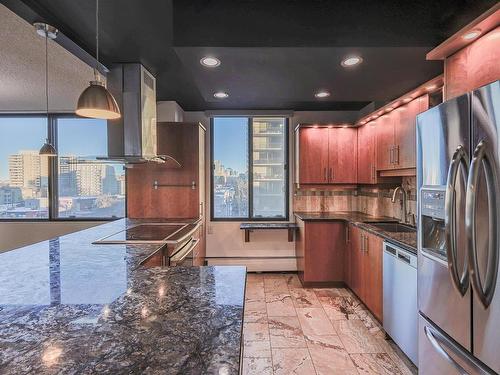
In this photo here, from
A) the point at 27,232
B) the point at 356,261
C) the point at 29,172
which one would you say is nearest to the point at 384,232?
the point at 356,261

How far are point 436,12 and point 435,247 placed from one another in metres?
1.73

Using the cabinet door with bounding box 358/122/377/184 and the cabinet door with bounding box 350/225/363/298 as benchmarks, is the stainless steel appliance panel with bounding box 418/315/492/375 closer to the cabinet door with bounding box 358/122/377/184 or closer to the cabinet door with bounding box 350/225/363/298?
the cabinet door with bounding box 350/225/363/298

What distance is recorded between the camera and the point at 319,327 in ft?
9.18

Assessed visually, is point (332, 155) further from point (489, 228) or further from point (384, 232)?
point (489, 228)

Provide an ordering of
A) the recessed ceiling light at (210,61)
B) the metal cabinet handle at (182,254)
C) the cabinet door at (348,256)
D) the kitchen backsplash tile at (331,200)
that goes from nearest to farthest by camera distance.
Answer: the recessed ceiling light at (210,61) → the metal cabinet handle at (182,254) → the cabinet door at (348,256) → the kitchen backsplash tile at (331,200)

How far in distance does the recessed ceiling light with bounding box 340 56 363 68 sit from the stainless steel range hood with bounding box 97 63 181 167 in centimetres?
187

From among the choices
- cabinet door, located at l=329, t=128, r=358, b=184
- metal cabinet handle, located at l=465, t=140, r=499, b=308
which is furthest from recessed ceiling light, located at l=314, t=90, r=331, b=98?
metal cabinet handle, located at l=465, t=140, r=499, b=308

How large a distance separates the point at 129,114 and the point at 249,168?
7.33ft

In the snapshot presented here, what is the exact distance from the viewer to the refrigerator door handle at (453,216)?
1.37 metres

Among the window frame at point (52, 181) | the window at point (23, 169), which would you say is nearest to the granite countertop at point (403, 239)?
the window frame at point (52, 181)

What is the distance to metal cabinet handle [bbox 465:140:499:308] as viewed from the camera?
1.19 metres

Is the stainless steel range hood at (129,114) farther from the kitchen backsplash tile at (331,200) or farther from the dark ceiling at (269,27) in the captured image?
the kitchen backsplash tile at (331,200)

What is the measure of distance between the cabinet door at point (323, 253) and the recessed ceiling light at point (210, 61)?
2.27m

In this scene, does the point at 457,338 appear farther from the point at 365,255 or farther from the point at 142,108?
the point at 142,108
